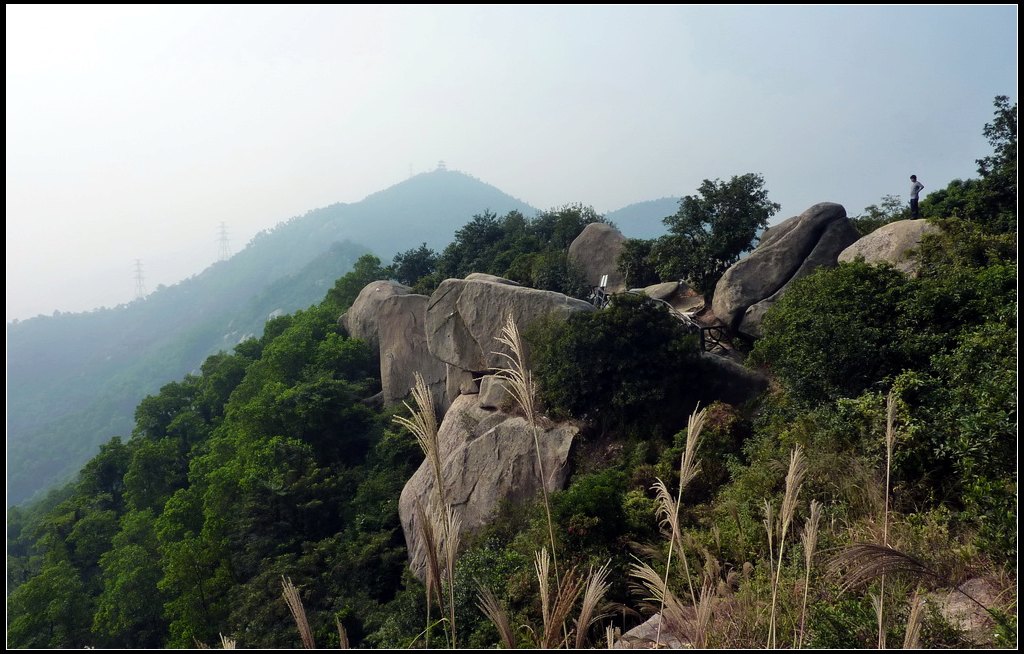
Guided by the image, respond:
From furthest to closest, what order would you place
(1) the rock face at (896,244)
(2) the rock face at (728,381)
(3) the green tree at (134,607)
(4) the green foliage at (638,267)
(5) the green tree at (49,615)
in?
(4) the green foliage at (638,267) < (5) the green tree at (49,615) < (3) the green tree at (134,607) < (2) the rock face at (728,381) < (1) the rock face at (896,244)

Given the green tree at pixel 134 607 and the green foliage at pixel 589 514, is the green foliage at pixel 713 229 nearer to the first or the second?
the green foliage at pixel 589 514

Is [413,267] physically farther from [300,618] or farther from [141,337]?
[141,337]

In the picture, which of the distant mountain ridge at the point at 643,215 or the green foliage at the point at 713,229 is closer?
the green foliage at the point at 713,229

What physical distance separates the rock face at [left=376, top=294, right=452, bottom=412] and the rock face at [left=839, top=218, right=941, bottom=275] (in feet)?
36.8

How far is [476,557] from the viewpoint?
25.7ft

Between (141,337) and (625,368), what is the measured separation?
10735 cm

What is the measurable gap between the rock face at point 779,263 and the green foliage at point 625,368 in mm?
2623

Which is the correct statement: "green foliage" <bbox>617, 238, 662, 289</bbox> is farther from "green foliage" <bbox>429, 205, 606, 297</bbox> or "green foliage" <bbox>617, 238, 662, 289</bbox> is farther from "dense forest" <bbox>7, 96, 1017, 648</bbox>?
"green foliage" <bbox>429, 205, 606, 297</bbox>

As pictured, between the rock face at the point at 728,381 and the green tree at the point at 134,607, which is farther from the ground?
the rock face at the point at 728,381

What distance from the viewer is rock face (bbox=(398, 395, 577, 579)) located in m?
11.1

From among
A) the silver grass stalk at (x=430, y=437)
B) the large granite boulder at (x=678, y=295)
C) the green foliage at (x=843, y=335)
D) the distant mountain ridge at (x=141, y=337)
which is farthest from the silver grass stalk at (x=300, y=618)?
the distant mountain ridge at (x=141, y=337)

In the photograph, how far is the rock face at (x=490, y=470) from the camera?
11125mm

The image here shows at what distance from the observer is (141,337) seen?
99.4 m

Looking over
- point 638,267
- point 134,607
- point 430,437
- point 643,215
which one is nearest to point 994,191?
point 638,267
